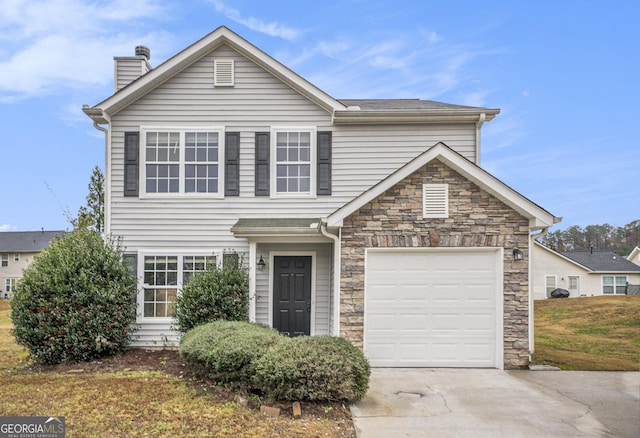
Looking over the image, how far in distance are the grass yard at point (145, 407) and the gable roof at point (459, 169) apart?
352 centimetres

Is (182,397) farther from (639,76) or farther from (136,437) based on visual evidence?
(639,76)

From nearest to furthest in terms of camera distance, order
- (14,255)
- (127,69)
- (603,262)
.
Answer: (127,69) → (603,262) → (14,255)

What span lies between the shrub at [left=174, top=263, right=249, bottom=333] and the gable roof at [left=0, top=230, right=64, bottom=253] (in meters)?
38.3

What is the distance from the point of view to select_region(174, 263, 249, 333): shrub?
9344mm

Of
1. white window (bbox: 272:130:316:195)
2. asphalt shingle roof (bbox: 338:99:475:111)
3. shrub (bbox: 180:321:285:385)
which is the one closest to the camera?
shrub (bbox: 180:321:285:385)

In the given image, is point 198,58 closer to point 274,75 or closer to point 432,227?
point 274,75

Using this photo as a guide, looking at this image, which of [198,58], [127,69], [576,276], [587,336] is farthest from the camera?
[576,276]

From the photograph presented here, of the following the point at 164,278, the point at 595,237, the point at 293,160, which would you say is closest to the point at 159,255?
the point at 164,278

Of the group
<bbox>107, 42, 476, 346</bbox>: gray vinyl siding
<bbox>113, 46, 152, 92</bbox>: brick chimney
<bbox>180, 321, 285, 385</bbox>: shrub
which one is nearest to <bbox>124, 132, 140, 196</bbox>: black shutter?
<bbox>107, 42, 476, 346</bbox>: gray vinyl siding

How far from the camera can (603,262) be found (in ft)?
116

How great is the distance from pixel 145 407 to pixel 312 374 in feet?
7.42

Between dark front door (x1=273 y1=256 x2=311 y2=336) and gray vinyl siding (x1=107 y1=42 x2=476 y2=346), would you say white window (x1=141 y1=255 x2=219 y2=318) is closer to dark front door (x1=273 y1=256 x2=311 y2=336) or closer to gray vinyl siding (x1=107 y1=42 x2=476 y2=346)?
gray vinyl siding (x1=107 y1=42 x2=476 y2=346)

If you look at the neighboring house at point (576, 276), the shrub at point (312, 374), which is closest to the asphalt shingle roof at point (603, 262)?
the neighboring house at point (576, 276)

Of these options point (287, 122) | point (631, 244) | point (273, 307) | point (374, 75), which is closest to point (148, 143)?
point (287, 122)
